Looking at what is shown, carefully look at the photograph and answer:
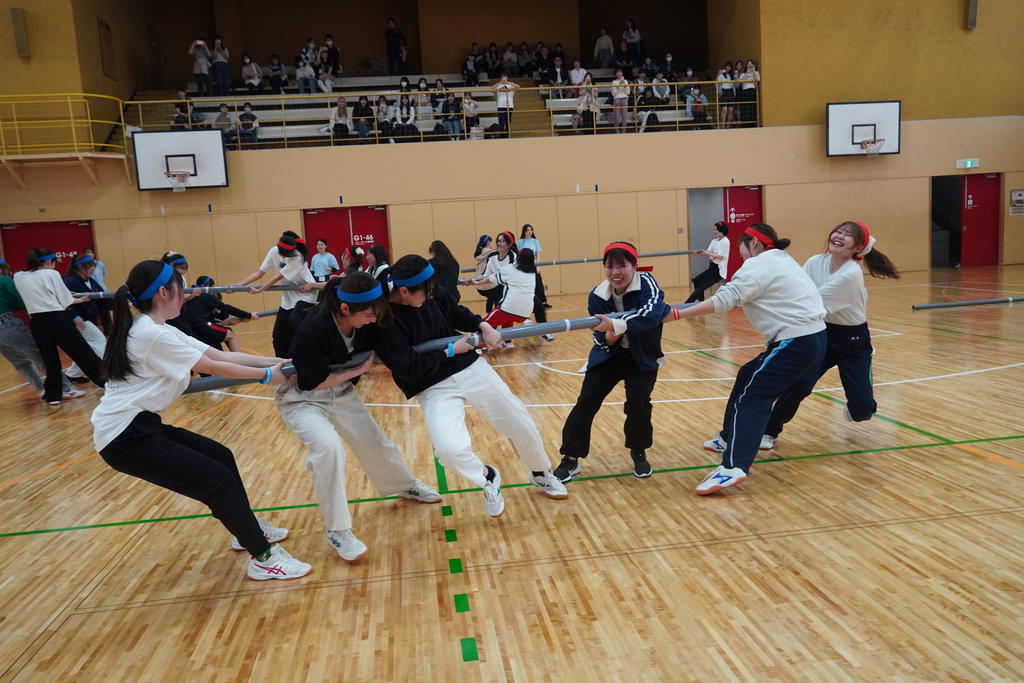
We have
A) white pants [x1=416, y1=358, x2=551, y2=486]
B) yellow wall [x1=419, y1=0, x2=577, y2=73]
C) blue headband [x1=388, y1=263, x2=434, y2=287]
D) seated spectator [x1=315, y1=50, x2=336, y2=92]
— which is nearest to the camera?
blue headband [x1=388, y1=263, x2=434, y2=287]

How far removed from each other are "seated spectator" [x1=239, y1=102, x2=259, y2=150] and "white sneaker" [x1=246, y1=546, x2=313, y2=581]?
1857cm

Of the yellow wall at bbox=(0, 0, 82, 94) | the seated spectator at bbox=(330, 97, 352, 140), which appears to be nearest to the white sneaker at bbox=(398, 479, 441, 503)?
the seated spectator at bbox=(330, 97, 352, 140)

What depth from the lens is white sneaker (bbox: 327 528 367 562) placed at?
463 cm

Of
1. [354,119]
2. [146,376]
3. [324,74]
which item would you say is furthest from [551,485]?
[324,74]

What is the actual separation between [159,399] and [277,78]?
2202 centimetres

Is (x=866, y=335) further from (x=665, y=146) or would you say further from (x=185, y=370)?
(x=665, y=146)

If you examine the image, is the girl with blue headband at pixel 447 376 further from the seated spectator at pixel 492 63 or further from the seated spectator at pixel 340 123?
the seated spectator at pixel 492 63

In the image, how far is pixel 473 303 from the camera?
21.5m

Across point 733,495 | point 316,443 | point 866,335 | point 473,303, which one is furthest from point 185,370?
point 473,303

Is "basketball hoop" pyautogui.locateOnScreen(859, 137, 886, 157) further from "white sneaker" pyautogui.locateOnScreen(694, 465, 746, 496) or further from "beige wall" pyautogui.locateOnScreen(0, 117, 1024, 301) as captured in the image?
"white sneaker" pyautogui.locateOnScreen(694, 465, 746, 496)

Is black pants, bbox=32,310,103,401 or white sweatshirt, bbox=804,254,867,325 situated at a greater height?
white sweatshirt, bbox=804,254,867,325

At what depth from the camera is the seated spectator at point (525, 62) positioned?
25062 millimetres

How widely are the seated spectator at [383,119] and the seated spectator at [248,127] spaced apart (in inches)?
133

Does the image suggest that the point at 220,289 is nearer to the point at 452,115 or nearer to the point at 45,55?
Answer: the point at 452,115
